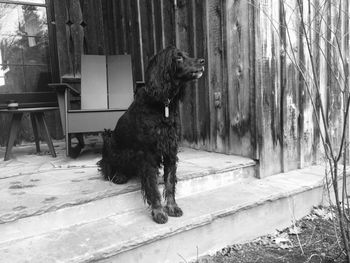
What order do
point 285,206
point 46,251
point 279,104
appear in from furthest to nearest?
point 279,104 < point 285,206 < point 46,251

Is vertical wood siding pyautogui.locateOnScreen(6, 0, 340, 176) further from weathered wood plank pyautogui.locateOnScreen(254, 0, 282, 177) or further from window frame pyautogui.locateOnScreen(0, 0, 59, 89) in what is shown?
window frame pyautogui.locateOnScreen(0, 0, 59, 89)

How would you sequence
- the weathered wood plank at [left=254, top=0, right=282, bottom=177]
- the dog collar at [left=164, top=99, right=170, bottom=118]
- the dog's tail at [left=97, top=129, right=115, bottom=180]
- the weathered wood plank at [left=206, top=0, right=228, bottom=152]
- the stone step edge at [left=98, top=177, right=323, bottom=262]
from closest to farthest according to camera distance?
the stone step edge at [left=98, top=177, right=323, bottom=262]
the dog collar at [left=164, top=99, right=170, bottom=118]
the dog's tail at [left=97, top=129, right=115, bottom=180]
the weathered wood plank at [left=254, top=0, right=282, bottom=177]
the weathered wood plank at [left=206, top=0, right=228, bottom=152]

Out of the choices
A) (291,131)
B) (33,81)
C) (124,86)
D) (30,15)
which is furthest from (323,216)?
(30,15)

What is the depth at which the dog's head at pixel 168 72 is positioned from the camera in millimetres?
1998

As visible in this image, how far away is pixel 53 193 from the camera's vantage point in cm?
211

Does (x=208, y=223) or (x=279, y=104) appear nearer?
(x=208, y=223)

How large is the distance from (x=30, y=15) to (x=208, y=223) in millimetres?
3891

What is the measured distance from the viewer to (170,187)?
84.8 inches

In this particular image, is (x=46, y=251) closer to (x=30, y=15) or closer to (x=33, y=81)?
(x=33, y=81)

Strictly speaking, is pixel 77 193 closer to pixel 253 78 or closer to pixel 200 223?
pixel 200 223

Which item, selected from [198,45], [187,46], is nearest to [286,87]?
[198,45]

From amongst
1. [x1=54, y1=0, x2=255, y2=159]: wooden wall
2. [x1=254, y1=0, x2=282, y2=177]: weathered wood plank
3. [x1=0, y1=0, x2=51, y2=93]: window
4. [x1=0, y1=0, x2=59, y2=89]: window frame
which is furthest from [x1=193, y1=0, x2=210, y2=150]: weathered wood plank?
[x1=0, y1=0, x2=51, y2=93]: window

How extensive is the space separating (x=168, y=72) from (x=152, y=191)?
755 millimetres

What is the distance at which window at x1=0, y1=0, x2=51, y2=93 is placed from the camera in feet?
14.0
